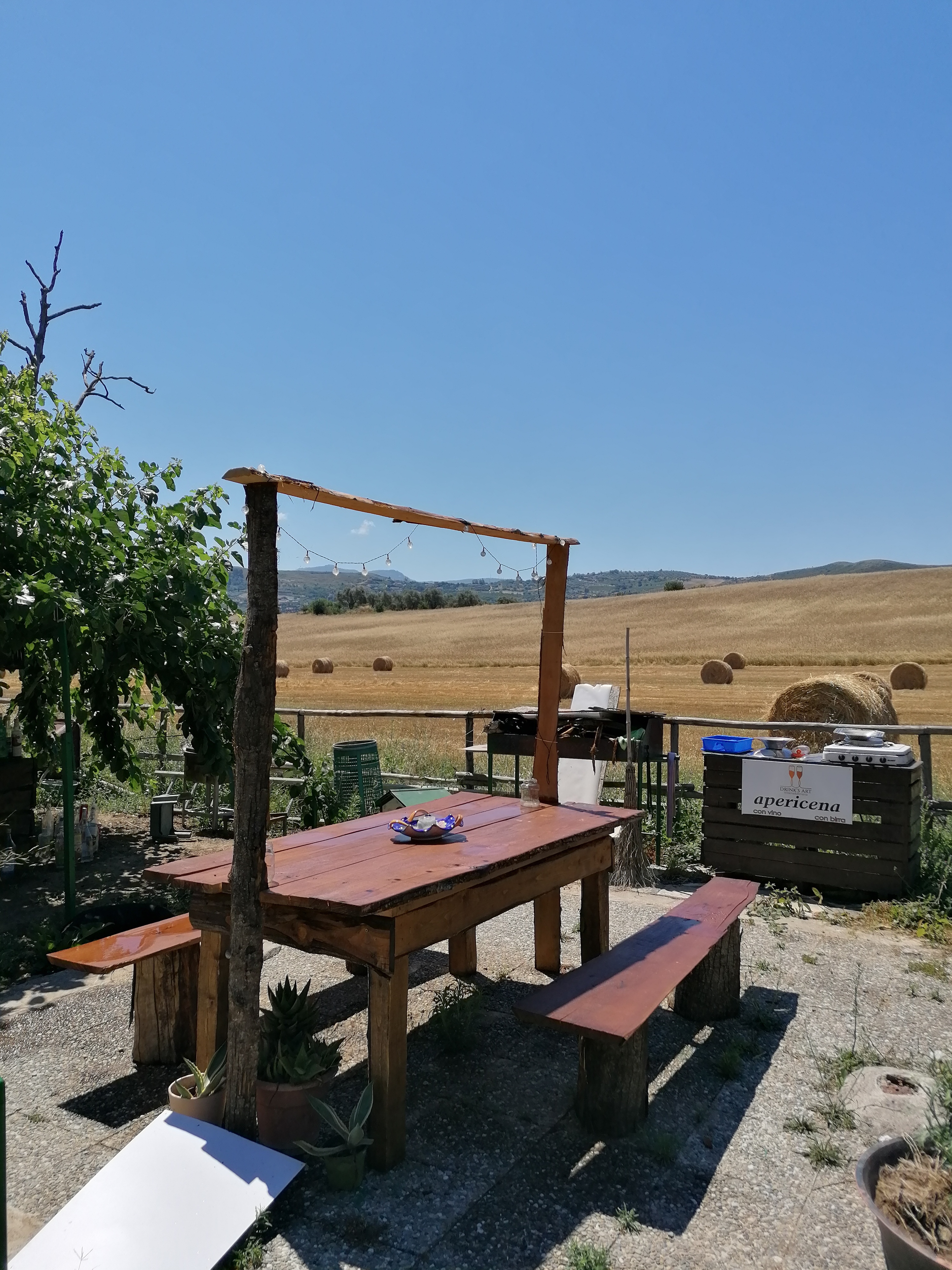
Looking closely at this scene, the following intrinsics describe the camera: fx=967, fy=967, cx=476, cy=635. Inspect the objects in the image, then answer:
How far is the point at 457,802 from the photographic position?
18.9 ft

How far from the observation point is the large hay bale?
16.0 meters

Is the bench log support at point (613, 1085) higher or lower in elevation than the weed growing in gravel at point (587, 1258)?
higher

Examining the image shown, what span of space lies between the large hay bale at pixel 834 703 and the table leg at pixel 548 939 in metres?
10.9

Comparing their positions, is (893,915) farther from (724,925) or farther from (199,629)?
(199,629)

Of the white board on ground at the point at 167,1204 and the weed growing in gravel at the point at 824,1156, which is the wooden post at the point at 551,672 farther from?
the white board on ground at the point at 167,1204

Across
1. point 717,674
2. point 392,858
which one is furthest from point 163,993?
point 717,674

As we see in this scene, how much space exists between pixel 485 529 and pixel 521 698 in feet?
63.4

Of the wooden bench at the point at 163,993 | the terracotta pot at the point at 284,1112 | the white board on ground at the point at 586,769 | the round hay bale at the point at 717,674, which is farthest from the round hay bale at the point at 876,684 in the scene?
the terracotta pot at the point at 284,1112

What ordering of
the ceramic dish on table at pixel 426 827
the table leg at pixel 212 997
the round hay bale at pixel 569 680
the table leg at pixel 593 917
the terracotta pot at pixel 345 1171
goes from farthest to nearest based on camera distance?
the round hay bale at pixel 569 680, the table leg at pixel 593 917, the ceramic dish on table at pixel 426 827, the table leg at pixel 212 997, the terracotta pot at pixel 345 1171

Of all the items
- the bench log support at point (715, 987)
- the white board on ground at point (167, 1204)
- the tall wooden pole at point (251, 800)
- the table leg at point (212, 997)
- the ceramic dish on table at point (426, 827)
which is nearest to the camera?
the white board on ground at point (167, 1204)

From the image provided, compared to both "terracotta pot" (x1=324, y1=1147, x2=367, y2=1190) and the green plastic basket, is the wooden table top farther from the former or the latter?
the green plastic basket

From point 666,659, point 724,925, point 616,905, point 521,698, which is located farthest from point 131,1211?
point 666,659

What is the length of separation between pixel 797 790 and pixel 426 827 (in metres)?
3.81

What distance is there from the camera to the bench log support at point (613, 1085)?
11.9ft
